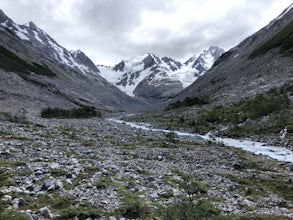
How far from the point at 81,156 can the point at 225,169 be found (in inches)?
421

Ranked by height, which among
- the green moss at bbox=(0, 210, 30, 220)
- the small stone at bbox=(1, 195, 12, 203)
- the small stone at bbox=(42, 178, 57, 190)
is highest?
the small stone at bbox=(42, 178, 57, 190)

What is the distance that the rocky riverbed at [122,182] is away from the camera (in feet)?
41.4

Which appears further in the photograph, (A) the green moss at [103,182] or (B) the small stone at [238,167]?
(B) the small stone at [238,167]

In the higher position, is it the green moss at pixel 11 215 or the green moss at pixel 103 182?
the green moss at pixel 103 182

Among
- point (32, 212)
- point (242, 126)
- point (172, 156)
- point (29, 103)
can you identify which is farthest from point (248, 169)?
point (29, 103)

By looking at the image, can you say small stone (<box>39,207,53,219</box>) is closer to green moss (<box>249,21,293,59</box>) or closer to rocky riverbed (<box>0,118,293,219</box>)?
rocky riverbed (<box>0,118,293,219</box>)

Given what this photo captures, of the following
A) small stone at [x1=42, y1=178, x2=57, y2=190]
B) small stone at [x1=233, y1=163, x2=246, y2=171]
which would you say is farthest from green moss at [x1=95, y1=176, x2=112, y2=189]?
small stone at [x1=233, y1=163, x2=246, y2=171]

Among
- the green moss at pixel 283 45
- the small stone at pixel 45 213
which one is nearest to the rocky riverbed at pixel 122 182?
the small stone at pixel 45 213

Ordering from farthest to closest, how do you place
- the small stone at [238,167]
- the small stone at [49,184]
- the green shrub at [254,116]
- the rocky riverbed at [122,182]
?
the green shrub at [254,116] → the small stone at [238,167] → the small stone at [49,184] → the rocky riverbed at [122,182]

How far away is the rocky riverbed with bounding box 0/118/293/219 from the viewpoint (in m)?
12.6

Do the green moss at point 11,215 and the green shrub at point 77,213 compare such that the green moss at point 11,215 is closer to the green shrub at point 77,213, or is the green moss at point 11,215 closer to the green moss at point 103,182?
the green shrub at point 77,213

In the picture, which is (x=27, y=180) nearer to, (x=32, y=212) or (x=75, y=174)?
(x=75, y=174)

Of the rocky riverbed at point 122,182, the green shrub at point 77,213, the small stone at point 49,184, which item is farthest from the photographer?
the small stone at point 49,184

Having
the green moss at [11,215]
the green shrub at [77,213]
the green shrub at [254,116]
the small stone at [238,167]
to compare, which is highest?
the green shrub at [254,116]
